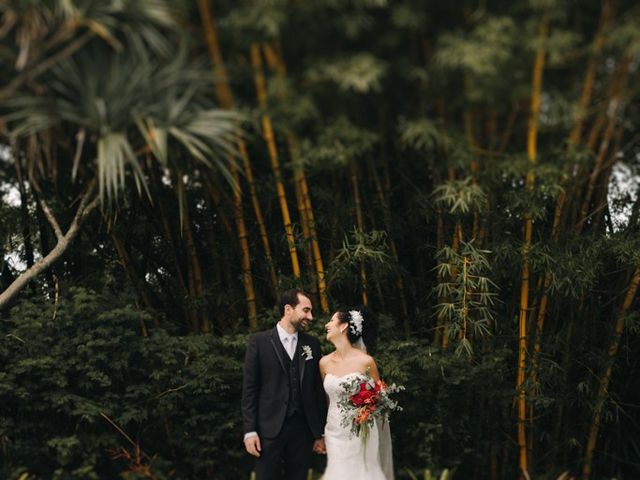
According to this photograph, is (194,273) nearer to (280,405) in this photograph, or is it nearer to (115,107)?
(115,107)

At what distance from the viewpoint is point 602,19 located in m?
6.32

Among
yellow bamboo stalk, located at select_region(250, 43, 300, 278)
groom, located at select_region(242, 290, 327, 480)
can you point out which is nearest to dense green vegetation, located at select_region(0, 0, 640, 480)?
yellow bamboo stalk, located at select_region(250, 43, 300, 278)

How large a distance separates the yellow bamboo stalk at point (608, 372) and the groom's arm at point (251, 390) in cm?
243

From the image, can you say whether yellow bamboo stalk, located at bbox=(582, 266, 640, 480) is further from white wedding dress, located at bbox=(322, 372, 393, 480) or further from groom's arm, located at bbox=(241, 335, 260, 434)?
groom's arm, located at bbox=(241, 335, 260, 434)

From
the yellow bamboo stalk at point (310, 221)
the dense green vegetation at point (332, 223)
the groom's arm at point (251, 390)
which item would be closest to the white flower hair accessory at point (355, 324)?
the groom's arm at point (251, 390)

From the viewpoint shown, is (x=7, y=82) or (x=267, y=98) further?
(x=267, y=98)

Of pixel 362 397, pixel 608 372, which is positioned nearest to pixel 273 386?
pixel 362 397

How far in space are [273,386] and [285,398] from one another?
80mm

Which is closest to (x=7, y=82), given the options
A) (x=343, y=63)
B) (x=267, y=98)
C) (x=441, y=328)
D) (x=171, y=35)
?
(x=171, y=35)

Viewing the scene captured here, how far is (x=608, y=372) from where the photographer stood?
5879 mm

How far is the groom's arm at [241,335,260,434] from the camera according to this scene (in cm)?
433

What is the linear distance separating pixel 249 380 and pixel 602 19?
3622 mm

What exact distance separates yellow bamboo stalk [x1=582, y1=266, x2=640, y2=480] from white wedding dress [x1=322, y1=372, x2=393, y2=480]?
199 cm

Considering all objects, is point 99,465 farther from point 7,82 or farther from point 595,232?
point 595,232
